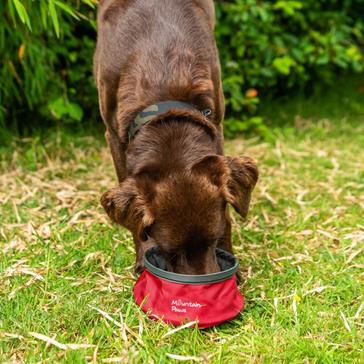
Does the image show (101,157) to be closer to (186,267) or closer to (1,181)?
(1,181)

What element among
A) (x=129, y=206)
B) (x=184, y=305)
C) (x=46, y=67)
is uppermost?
(x=129, y=206)

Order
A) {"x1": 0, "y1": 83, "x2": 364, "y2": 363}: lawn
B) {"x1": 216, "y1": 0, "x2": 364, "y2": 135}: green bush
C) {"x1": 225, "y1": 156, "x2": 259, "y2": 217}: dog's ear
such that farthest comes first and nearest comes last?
{"x1": 216, "y1": 0, "x2": 364, "y2": 135}: green bush, {"x1": 225, "y1": 156, "x2": 259, "y2": 217}: dog's ear, {"x1": 0, "y1": 83, "x2": 364, "y2": 363}: lawn

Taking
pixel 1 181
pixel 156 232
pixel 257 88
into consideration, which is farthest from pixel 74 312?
pixel 257 88

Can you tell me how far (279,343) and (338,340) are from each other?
0.28 metres

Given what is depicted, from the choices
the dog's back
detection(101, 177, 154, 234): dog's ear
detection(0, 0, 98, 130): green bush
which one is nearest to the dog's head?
detection(101, 177, 154, 234): dog's ear

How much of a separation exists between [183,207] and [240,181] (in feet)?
1.38

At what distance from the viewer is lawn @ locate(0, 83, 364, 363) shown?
2.64 m

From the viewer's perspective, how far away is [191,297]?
2725 mm

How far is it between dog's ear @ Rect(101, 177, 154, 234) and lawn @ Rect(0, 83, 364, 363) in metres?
0.39

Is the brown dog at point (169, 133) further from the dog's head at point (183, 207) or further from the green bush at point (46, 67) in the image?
the green bush at point (46, 67)

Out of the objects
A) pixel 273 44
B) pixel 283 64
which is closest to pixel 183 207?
pixel 283 64

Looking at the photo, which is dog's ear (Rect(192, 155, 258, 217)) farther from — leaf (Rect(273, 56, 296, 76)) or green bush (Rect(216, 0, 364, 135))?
leaf (Rect(273, 56, 296, 76))

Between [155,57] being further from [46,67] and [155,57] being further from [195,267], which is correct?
[46,67]

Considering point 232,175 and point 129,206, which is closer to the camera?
point 129,206
